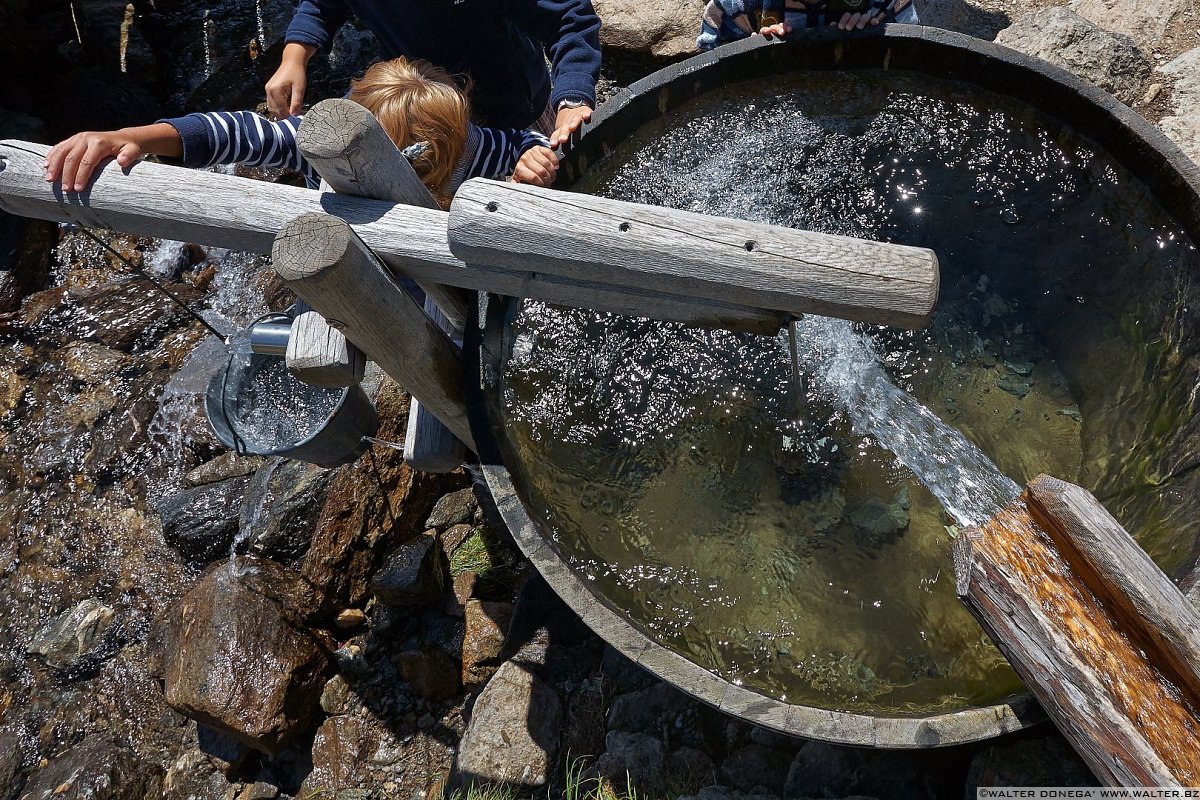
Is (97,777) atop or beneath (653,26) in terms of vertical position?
beneath

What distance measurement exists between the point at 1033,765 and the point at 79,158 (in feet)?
10.7

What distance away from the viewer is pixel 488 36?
2.89m

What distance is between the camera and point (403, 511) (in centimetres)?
387

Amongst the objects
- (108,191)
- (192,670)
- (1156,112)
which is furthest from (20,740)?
(1156,112)

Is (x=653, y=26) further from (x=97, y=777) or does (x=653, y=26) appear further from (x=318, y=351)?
Result: (x=97, y=777)

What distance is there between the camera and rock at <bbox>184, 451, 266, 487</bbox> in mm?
4328

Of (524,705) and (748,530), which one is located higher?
(748,530)

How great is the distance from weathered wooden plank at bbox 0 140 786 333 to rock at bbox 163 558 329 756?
83.4 inches

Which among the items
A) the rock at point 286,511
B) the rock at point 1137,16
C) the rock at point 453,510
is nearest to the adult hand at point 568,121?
the rock at point 453,510

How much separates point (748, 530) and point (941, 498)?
74 centimetres

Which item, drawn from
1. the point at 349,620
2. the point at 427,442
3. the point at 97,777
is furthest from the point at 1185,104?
the point at 97,777

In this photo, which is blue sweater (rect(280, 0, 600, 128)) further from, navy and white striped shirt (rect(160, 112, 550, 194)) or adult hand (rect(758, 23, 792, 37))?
adult hand (rect(758, 23, 792, 37))

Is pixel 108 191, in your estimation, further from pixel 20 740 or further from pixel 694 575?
pixel 20 740

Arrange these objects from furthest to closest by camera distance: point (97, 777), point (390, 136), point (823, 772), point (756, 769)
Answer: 1. point (97, 777)
2. point (756, 769)
3. point (823, 772)
4. point (390, 136)
